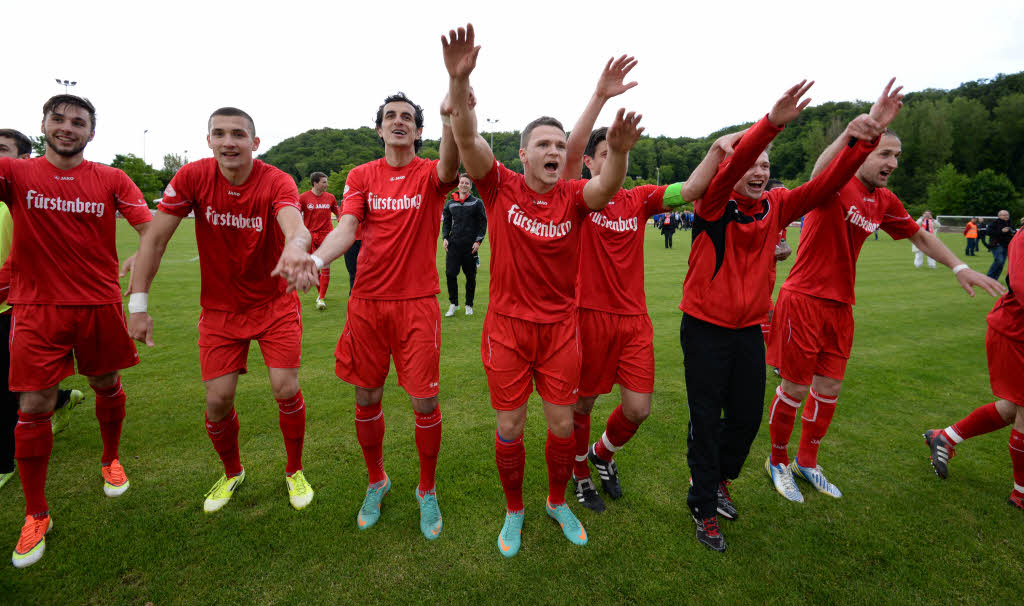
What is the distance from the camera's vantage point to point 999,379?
3.58 m

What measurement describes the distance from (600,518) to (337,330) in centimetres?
641

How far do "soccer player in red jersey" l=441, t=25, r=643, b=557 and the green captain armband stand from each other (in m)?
0.58

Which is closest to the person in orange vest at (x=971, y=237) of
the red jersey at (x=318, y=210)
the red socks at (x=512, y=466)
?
the red jersey at (x=318, y=210)

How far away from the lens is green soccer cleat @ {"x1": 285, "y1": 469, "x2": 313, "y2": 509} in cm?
336

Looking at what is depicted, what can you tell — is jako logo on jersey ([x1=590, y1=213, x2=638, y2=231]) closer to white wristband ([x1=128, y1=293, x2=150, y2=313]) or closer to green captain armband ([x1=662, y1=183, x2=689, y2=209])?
green captain armband ([x1=662, y1=183, x2=689, y2=209])

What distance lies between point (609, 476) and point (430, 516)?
1.41 meters

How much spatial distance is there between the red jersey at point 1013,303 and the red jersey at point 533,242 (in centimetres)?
320

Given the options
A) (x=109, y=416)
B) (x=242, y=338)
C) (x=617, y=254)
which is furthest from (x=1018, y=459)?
Answer: (x=109, y=416)

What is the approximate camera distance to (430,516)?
3.15 m

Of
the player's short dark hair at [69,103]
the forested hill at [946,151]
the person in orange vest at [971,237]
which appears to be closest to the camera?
the player's short dark hair at [69,103]

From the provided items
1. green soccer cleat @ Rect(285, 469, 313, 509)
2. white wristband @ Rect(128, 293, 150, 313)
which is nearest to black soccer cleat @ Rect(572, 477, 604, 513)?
green soccer cleat @ Rect(285, 469, 313, 509)

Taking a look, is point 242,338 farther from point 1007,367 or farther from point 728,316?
point 1007,367

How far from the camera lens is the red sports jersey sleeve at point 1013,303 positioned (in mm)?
3340

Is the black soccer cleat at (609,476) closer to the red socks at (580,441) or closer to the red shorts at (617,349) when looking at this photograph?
the red socks at (580,441)
